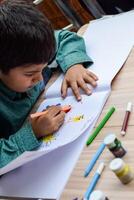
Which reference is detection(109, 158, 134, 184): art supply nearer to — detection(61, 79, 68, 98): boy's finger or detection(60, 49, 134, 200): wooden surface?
detection(60, 49, 134, 200): wooden surface

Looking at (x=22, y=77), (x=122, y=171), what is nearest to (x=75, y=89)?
(x=22, y=77)

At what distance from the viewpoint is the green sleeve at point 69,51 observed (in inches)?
47.3

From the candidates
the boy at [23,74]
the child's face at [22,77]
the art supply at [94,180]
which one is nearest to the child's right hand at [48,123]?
the boy at [23,74]

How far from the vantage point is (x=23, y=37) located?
0.97 metres

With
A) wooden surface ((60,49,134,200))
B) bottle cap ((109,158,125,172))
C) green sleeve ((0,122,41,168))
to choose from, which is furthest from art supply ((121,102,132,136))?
green sleeve ((0,122,41,168))

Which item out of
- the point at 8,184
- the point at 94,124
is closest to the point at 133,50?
the point at 94,124

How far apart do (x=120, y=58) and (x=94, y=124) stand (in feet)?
0.87

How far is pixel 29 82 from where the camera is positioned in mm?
1079

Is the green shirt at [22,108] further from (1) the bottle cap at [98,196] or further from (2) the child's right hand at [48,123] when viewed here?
(1) the bottle cap at [98,196]

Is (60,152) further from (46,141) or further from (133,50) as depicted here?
(133,50)

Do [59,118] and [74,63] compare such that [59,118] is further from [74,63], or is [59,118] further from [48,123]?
[74,63]

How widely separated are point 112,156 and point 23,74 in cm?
37

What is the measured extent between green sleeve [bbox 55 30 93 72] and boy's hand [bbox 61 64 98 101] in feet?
0.09

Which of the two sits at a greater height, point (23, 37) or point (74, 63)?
point (23, 37)
